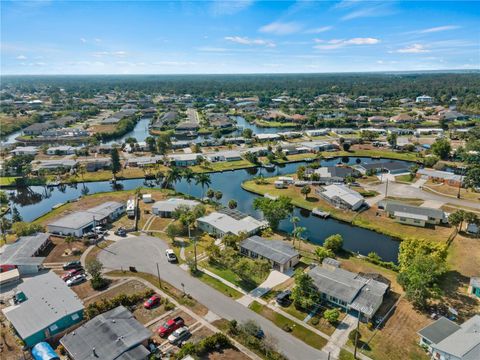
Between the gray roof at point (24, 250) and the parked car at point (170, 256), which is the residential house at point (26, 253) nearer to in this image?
the gray roof at point (24, 250)

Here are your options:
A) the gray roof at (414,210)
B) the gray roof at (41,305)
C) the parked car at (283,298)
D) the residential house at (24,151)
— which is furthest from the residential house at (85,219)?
the residential house at (24,151)

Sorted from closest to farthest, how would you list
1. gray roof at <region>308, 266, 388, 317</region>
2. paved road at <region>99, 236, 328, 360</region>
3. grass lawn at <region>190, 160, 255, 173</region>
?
paved road at <region>99, 236, 328, 360</region> → gray roof at <region>308, 266, 388, 317</region> → grass lawn at <region>190, 160, 255, 173</region>

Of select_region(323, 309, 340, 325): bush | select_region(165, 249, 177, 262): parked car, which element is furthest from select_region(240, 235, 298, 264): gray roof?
select_region(323, 309, 340, 325): bush

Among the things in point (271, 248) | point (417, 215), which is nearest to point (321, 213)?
point (417, 215)

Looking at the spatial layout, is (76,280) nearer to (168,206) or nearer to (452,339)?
(168,206)

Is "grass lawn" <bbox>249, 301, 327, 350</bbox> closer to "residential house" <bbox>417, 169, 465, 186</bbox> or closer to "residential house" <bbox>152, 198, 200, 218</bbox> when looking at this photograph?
"residential house" <bbox>152, 198, 200, 218</bbox>
